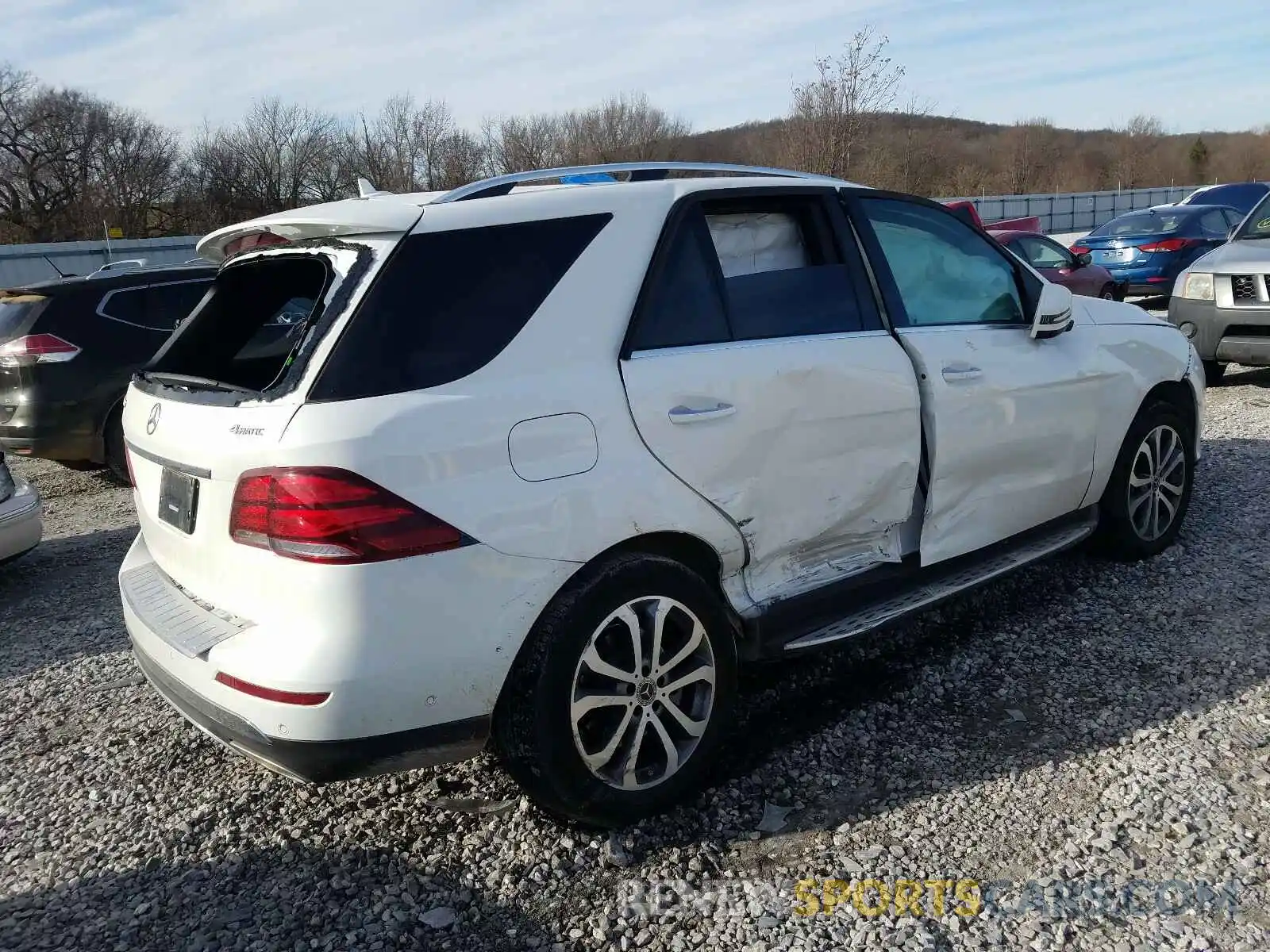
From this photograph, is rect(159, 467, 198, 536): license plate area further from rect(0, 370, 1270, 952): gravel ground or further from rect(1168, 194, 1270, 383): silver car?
rect(1168, 194, 1270, 383): silver car

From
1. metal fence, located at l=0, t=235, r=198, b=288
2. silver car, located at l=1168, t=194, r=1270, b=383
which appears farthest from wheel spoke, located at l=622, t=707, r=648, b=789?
metal fence, located at l=0, t=235, r=198, b=288

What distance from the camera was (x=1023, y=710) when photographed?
11.3 ft

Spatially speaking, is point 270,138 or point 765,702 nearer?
point 765,702

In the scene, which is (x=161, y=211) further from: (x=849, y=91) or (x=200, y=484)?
(x=200, y=484)

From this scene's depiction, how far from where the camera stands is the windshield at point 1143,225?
562 inches

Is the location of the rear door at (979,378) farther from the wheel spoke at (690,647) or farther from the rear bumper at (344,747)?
the rear bumper at (344,747)

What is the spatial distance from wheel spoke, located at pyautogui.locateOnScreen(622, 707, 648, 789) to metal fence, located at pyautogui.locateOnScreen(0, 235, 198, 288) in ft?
103

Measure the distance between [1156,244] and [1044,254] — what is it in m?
2.10

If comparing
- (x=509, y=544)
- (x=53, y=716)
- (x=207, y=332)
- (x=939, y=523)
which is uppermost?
(x=207, y=332)

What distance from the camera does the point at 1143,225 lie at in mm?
14523

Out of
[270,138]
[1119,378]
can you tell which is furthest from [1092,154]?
[1119,378]

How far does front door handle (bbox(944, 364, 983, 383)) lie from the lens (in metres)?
3.53

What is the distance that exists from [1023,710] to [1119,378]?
67.7 inches

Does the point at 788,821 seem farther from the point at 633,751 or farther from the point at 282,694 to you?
the point at 282,694
